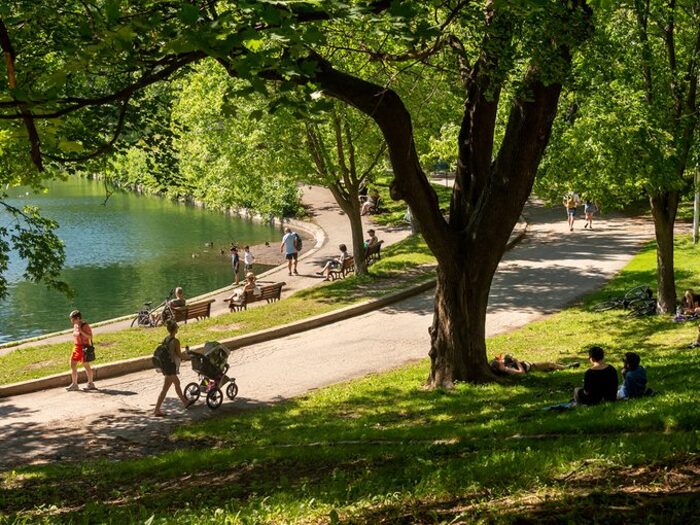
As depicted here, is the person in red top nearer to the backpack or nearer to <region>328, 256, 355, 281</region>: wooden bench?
the backpack

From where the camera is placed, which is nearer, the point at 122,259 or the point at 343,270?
the point at 343,270

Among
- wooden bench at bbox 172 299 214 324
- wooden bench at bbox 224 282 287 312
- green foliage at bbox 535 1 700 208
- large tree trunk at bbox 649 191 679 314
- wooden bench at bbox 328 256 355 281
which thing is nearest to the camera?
green foliage at bbox 535 1 700 208

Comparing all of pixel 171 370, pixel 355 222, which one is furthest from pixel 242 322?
pixel 355 222

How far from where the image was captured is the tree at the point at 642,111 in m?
16.4

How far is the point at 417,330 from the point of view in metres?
19.7

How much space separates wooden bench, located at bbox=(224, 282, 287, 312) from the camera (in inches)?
976

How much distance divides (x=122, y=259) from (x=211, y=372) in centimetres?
3013

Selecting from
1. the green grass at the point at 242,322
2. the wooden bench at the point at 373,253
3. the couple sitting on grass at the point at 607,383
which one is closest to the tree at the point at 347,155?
the wooden bench at the point at 373,253

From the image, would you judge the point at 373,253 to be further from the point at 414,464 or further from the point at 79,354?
the point at 414,464

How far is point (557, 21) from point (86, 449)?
8783 millimetres

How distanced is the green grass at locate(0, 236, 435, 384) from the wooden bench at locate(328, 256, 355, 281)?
3.47 ft

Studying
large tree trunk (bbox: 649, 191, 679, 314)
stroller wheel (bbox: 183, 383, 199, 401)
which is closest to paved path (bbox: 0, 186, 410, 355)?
stroller wheel (bbox: 183, 383, 199, 401)

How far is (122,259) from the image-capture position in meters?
43.0

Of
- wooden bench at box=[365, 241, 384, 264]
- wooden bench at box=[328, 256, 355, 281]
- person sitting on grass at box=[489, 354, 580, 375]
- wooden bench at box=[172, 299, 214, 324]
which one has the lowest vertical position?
person sitting on grass at box=[489, 354, 580, 375]
